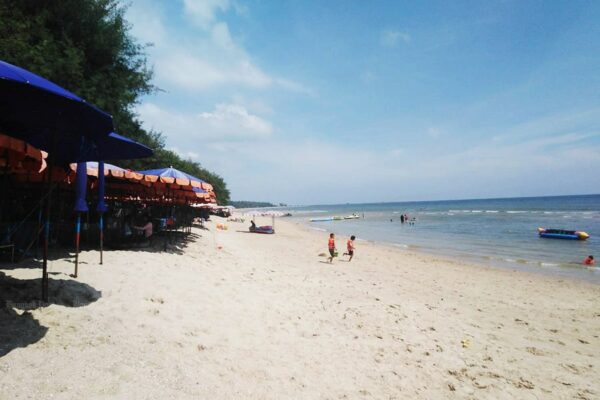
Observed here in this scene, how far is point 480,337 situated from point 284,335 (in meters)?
4.00

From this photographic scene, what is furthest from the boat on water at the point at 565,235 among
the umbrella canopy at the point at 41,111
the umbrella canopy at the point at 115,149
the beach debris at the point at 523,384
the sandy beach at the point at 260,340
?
the umbrella canopy at the point at 41,111

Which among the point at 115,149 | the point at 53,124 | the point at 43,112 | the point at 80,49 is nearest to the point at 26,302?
the point at 53,124

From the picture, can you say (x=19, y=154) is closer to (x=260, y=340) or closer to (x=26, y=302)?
(x=26, y=302)

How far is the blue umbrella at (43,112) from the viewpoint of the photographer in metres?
2.77

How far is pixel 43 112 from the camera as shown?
11.1ft

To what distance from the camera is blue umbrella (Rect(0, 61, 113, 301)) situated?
9.10ft

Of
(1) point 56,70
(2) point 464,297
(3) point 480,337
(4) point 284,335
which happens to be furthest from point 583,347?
(1) point 56,70

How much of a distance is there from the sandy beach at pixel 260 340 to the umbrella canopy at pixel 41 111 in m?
2.17

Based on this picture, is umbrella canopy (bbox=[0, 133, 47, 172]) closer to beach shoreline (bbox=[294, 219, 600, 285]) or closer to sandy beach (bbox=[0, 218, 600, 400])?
sandy beach (bbox=[0, 218, 600, 400])

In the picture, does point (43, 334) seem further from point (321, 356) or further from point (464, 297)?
point (464, 297)

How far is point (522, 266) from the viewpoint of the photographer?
15.8 m

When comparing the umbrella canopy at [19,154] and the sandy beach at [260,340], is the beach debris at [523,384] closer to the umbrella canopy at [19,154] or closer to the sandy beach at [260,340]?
the sandy beach at [260,340]

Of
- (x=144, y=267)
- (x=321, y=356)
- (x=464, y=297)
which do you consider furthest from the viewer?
(x=464, y=297)

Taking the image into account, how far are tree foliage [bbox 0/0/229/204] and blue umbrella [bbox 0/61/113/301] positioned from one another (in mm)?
8123
